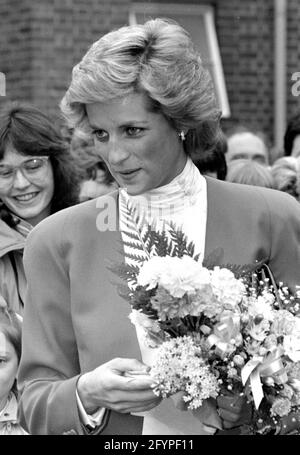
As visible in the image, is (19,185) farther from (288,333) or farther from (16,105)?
(288,333)

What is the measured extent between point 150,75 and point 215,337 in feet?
2.58

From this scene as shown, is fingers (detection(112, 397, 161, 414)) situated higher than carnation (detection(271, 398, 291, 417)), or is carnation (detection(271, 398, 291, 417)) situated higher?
carnation (detection(271, 398, 291, 417))

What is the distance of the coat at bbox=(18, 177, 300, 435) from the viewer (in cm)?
322

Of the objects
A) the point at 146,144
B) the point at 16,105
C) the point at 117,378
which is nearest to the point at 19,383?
the point at 117,378

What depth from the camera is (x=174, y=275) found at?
286 centimetres

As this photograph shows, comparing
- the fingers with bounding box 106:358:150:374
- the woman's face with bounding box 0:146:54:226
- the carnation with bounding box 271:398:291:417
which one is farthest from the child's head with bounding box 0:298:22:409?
the carnation with bounding box 271:398:291:417

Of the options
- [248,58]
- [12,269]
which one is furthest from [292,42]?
[12,269]

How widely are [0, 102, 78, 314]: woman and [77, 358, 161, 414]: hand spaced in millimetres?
1839

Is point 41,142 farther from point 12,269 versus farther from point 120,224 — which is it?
point 120,224

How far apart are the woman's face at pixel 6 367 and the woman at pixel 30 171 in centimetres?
76

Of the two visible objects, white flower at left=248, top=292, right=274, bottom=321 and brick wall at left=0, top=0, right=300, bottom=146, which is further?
brick wall at left=0, top=0, right=300, bottom=146

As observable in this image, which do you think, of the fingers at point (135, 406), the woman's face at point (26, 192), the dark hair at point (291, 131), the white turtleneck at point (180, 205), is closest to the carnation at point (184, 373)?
the fingers at point (135, 406)

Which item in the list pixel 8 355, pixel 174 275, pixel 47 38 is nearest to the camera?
pixel 174 275

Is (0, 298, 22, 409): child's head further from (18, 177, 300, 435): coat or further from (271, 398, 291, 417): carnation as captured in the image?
(271, 398, 291, 417): carnation
